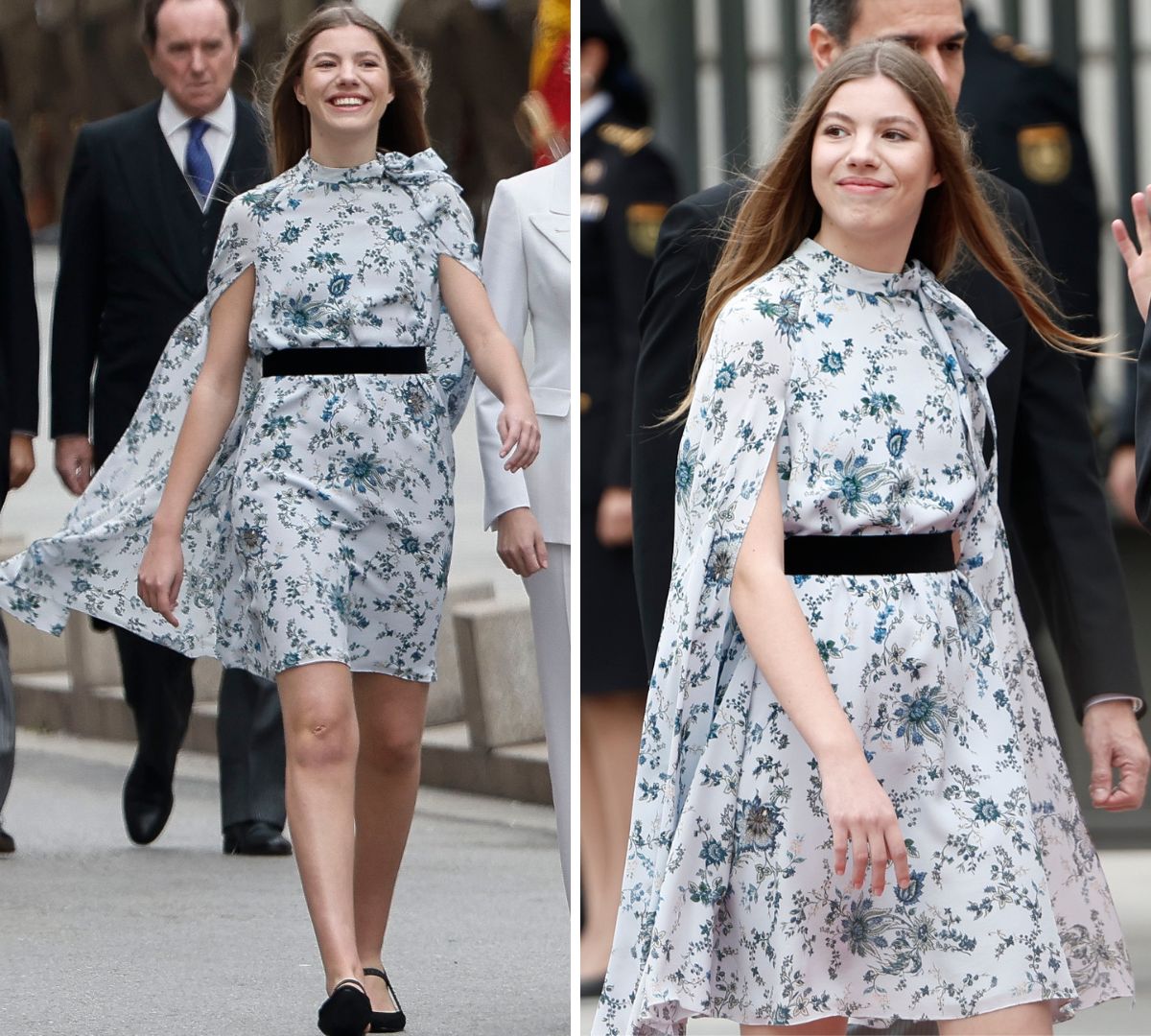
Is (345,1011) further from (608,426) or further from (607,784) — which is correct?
(608,426)

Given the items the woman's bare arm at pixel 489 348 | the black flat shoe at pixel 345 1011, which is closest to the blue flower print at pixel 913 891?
the black flat shoe at pixel 345 1011

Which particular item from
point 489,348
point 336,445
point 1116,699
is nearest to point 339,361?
point 336,445

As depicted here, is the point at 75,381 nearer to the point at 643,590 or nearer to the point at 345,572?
the point at 345,572

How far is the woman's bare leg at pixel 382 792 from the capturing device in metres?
4.07

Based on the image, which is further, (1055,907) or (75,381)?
(75,381)

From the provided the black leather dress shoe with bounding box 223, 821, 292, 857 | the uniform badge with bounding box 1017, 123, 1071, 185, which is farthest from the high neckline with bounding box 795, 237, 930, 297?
the black leather dress shoe with bounding box 223, 821, 292, 857

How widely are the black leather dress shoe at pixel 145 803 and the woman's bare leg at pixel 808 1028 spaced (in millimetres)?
2098

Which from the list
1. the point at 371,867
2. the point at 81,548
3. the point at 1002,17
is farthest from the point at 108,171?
the point at 1002,17

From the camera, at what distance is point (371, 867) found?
411 centimetres

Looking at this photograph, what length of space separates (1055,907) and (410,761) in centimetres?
137

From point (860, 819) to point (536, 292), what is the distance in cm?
162

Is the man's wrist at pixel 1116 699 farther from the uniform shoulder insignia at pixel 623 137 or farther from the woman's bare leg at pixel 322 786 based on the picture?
the uniform shoulder insignia at pixel 623 137

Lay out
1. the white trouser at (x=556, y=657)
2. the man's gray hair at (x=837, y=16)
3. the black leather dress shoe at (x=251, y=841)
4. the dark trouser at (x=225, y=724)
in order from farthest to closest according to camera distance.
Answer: the black leather dress shoe at (x=251, y=841) → the dark trouser at (x=225, y=724) → the white trouser at (x=556, y=657) → the man's gray hair at (x=837, y=16)

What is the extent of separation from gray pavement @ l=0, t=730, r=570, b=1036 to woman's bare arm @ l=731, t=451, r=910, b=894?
4.73 feet
